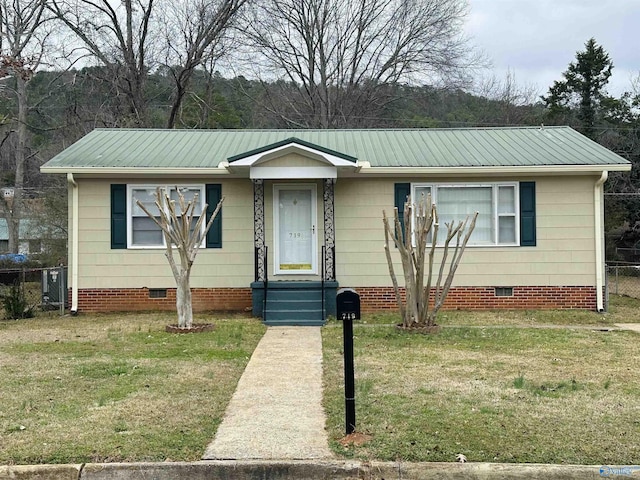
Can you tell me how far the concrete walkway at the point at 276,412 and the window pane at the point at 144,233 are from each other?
510 cm

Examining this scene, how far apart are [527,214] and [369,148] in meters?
3.65

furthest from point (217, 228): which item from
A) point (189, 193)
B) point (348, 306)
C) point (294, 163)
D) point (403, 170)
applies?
point (348, 306)

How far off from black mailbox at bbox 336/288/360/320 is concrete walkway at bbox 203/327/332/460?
964mm

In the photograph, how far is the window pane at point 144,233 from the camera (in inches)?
510

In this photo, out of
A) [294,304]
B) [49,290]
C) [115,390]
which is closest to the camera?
[115,390]

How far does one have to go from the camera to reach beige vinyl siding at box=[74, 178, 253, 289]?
42.2 ft

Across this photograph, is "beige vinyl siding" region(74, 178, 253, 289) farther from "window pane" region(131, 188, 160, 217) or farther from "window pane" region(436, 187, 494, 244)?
"window pane" region(436, 187, 494, 244)

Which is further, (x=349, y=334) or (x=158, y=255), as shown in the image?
(x=158, y=255)

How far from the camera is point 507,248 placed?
12.9m

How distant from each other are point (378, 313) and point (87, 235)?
6.09m

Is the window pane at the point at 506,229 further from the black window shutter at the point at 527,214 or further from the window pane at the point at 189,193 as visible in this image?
the window pane at the point at 189,193

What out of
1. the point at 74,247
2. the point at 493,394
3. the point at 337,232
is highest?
the point at 337,232

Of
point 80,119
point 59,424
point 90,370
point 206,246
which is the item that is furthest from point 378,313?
point 80,119

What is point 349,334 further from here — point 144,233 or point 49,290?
point 49,290
